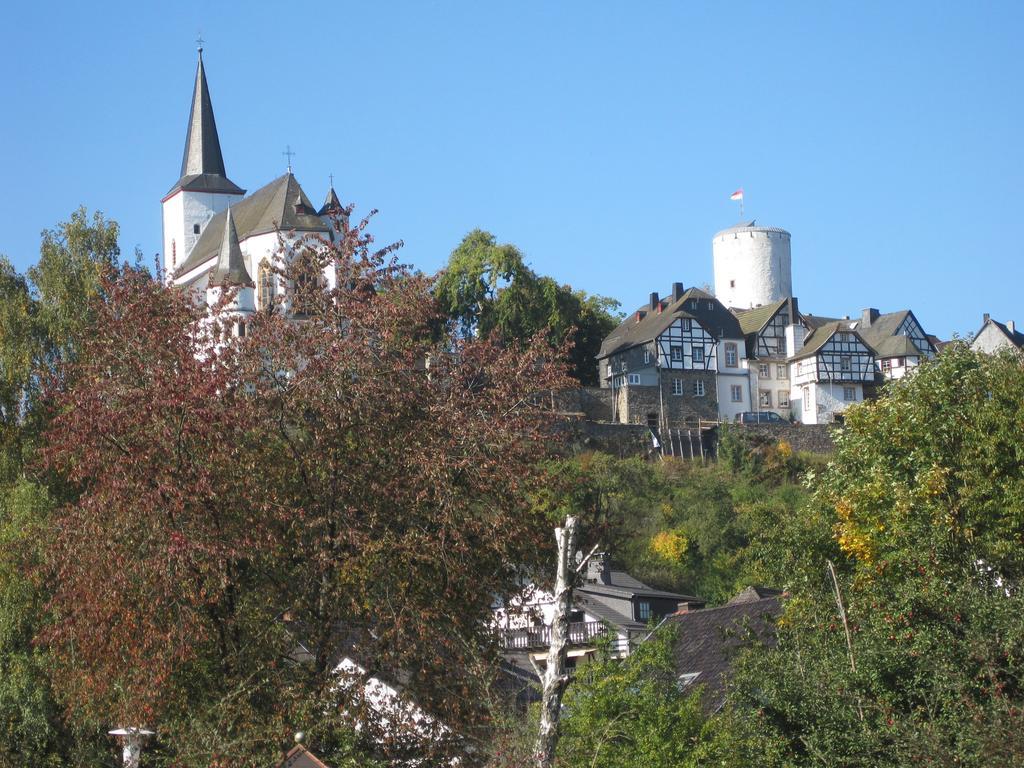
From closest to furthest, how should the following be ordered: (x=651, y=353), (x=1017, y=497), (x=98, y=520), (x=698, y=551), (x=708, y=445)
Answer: (x=98, y=520) → (x=1017, y=497) → (x=698, y=551) → (x=708, y=445) → (x=651, y=353)

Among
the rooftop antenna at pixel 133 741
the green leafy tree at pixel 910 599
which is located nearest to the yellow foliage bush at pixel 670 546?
the green leafy tree at pixel 910 599

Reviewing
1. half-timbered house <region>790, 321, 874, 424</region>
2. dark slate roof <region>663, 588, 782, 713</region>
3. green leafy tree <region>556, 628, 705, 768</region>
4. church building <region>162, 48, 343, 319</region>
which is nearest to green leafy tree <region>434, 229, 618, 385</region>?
church building <region>162, 48, 343, 319</region>

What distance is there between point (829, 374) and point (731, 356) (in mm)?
4673

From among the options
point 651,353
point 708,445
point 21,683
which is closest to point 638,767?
point 21,683

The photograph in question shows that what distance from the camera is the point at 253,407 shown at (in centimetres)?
1650

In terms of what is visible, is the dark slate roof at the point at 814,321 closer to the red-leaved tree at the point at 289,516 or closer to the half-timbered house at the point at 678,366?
the half-timbered house at the point at 678,366

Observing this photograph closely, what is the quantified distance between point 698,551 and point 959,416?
89.2 ft

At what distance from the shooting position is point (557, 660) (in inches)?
525

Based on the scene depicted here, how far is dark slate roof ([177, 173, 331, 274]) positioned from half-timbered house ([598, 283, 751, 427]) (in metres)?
15.5

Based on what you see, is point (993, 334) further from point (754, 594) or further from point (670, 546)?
point (754, 594)

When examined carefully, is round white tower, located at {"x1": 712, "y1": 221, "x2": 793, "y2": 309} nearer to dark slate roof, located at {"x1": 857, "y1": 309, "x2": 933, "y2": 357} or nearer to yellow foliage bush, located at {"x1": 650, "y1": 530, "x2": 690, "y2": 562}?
dark slate roof, located at {"x1": 857, "y1": 309, "x2": 933, "y2": 357}

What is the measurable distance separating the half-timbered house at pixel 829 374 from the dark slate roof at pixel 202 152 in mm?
29245

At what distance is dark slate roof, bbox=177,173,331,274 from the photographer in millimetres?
66625

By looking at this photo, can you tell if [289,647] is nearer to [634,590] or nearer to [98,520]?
[98,520]
